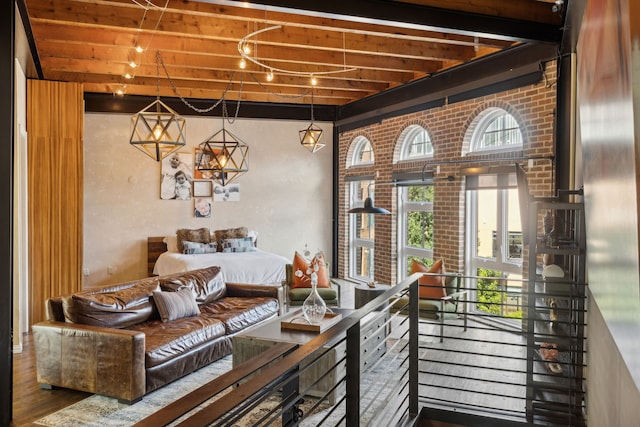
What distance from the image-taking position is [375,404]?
428 centimetres

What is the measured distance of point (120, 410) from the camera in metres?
4.08

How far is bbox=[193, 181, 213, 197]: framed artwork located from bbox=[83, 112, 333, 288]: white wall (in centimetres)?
23

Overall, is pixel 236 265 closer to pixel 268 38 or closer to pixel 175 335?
pixel 175 335

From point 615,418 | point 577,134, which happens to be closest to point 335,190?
point 577,134

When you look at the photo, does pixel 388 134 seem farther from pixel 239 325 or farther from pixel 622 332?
pixel 622 332

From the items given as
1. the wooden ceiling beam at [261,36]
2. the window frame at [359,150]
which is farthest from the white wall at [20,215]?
the window frame at [359,150]

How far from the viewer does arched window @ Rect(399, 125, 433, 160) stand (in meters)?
8.00

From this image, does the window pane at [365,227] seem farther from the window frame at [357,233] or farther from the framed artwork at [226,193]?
the framed artwork at [226,193]

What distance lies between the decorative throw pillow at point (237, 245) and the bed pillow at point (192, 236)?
396mm

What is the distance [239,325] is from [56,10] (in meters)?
3.60

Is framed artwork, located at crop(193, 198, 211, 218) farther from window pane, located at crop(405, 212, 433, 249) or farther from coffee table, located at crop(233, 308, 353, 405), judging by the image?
coffee table, located at crop(233, 308, 353, 405)

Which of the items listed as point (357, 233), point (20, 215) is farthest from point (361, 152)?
point (20, 215)

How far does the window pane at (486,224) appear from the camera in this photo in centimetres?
671

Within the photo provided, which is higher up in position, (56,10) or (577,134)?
(56,10)
